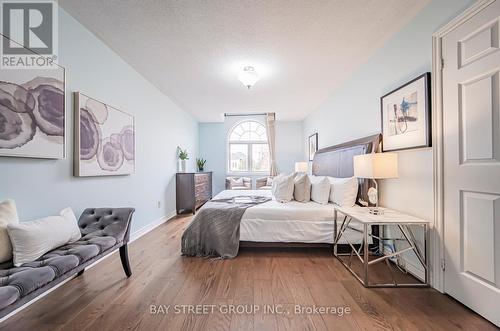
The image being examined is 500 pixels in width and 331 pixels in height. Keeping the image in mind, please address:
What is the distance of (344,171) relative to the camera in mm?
3229

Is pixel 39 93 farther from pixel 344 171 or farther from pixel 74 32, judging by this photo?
pixel 344 171

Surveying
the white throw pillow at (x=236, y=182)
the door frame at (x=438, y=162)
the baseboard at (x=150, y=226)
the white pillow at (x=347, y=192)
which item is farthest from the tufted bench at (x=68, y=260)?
the white throw pillow at (x=236, y=182)

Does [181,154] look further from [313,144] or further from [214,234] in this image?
[313,144]

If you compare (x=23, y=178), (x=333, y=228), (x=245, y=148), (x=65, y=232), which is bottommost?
(x=333, y=228)

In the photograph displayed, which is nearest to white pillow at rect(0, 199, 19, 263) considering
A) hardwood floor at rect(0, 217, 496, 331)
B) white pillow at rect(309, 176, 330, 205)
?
hardwood floor at rect(0, 217, 496, 331)

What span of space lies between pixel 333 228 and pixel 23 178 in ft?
9.77

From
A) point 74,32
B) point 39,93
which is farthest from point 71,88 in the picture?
point 74,32

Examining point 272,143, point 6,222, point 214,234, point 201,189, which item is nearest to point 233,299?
point 214,234

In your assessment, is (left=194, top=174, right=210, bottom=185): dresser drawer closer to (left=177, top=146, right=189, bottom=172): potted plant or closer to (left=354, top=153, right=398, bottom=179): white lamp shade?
(left=177, top=146, right=189, bottom=172): potted plant

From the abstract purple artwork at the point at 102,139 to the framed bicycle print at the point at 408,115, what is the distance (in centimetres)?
322

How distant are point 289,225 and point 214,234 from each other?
3.02 feet

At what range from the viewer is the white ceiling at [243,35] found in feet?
6.13

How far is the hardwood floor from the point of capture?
4.68ft

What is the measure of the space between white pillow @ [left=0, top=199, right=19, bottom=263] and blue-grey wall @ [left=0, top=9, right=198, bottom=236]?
13 centimetres
